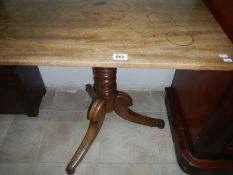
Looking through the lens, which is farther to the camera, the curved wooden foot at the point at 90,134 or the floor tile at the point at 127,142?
the floor tile at the point at 127,142

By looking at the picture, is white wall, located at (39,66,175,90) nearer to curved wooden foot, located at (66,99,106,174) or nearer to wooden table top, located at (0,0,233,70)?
curved wooden foot, located at (66,99,106,174)

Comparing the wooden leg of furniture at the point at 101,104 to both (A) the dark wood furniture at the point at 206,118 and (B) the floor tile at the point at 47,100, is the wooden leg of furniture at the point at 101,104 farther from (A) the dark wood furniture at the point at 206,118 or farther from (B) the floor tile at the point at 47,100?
(B) the floor tile at the point at 47,100

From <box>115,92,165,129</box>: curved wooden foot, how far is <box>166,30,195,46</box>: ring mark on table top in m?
0.57

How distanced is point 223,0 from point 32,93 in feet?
4.18

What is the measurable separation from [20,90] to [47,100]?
1.19 ft

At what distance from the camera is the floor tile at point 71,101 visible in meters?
1.62

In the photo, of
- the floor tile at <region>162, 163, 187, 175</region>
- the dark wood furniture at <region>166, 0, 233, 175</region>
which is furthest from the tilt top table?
the floor tile at <region>162, 163, 187, 175</region>

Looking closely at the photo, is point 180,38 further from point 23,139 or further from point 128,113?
point 23,139

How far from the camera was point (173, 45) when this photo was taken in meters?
0.77

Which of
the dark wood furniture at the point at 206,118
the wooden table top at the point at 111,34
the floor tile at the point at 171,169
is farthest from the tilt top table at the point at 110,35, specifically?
the floor tile at the point at 171,169

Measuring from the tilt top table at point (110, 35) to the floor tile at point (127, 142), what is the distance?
456 mm

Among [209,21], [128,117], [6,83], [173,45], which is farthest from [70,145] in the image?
[209,21]

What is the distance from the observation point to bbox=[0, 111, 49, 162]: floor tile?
4.31ft

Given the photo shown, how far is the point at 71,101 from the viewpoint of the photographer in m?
1.68
